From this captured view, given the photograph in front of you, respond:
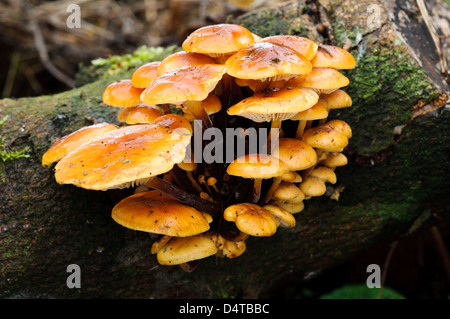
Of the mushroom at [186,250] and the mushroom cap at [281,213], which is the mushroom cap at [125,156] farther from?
the mushroom cap at [281,213]

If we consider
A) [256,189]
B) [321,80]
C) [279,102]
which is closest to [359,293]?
[256,189]

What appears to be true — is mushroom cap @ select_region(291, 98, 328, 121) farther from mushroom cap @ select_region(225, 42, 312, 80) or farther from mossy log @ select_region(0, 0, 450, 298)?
mossy log @ select_region(0, 0, 450, 298)

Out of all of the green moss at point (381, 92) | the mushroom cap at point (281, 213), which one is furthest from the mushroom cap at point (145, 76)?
the green moss at point (381, 92)

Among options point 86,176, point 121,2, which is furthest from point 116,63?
point 121,2

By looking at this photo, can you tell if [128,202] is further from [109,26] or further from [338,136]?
[109,26]

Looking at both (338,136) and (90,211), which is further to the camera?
(90,211)

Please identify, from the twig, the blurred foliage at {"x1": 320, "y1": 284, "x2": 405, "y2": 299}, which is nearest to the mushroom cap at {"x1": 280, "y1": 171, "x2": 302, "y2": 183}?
the twig
